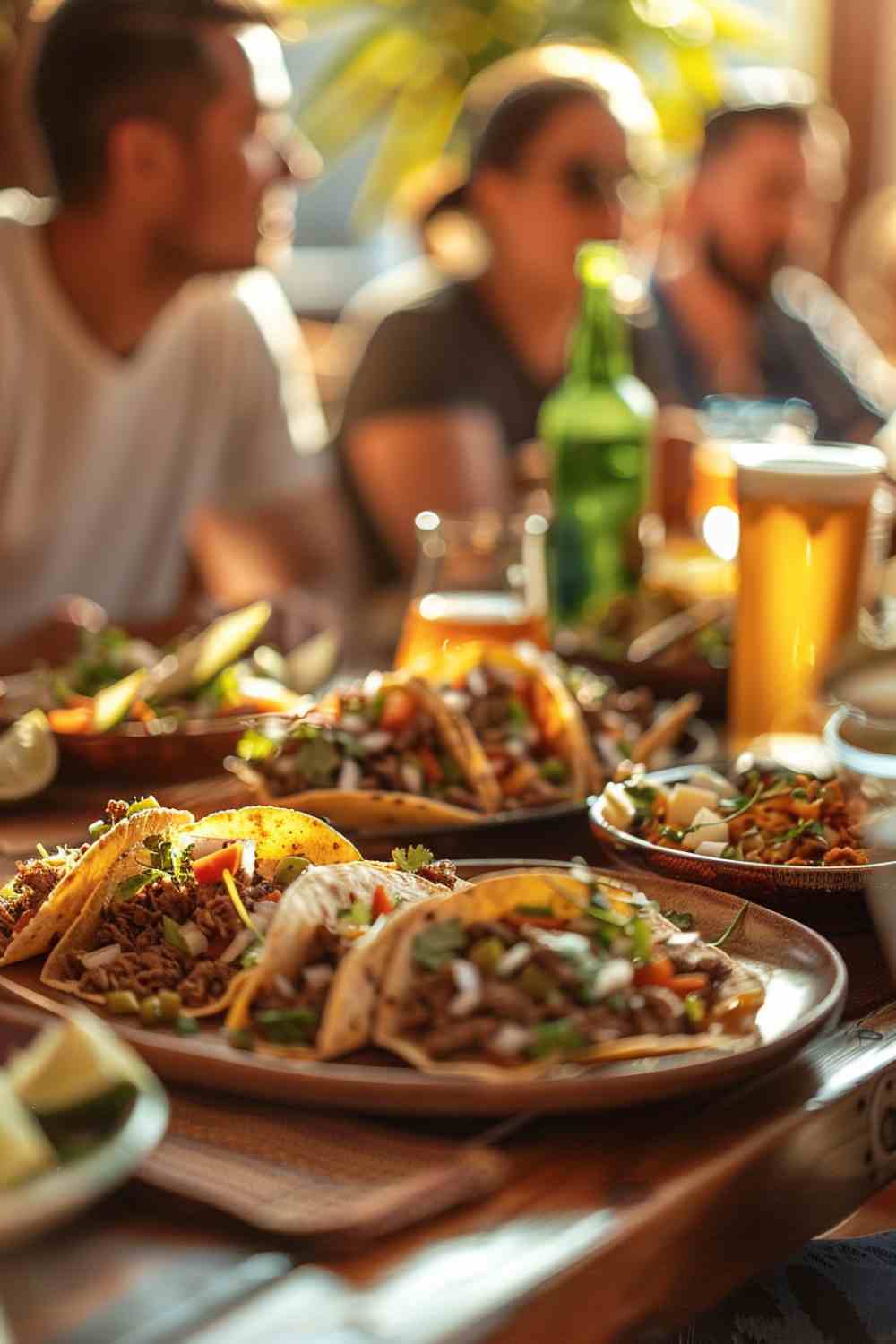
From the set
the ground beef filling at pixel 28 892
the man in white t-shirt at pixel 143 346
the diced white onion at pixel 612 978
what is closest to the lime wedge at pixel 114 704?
the ground beef filling at pixel 28 892

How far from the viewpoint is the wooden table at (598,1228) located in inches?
28.1

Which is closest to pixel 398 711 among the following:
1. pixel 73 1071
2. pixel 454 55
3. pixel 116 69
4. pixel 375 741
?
pixel 375 741

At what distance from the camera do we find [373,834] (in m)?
1.33

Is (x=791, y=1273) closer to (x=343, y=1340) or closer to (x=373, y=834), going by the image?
(x=373, y=834)

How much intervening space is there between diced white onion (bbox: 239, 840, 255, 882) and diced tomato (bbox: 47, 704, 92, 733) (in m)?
0.59

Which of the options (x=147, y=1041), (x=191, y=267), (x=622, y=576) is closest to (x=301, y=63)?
(x=191, y=267)

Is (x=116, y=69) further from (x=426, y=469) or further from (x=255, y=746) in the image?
(x=255, y=746)

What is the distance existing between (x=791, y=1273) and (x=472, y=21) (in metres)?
5.26

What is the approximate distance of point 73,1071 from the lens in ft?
2.39

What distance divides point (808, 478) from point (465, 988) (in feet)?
2.89

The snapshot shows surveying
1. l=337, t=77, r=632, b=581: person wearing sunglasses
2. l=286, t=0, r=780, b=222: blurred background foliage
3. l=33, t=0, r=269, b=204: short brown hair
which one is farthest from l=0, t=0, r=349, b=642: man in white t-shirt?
l=286, t=0, r=780, b=222: blurred background foliage

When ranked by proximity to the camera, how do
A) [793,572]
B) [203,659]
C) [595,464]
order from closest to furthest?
[793,572] → [203,659] → [595,464]

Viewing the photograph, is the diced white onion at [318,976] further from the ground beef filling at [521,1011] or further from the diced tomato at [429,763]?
the diced tomato at [429,763]

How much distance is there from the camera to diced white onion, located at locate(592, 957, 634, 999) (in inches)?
35.2
